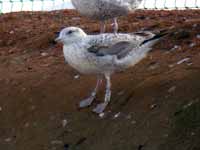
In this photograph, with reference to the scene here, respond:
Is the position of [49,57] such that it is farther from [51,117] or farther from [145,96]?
[145,96]

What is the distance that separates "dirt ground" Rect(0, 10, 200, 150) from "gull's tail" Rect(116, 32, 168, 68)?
26cm

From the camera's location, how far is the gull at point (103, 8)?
36.7 ft

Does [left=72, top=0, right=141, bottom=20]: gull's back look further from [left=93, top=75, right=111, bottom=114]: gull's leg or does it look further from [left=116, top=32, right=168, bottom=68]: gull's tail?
[left=93, top=75, right=111, bottom=114]: gull's leg

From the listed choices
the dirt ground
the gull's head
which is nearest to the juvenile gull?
the gull's head

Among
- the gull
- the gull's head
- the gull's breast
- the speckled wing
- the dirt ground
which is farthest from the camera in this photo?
the gull

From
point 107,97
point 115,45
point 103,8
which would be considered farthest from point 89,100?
point 103,8

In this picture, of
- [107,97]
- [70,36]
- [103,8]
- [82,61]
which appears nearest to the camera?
[82,61]

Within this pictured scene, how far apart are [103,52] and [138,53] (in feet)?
1.25

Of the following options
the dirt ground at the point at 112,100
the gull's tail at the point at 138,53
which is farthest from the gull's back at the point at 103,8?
the gull's tail at the point at 138,53

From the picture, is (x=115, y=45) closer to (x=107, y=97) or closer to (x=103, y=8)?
(x=107, y=97)

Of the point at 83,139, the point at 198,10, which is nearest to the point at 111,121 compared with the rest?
the point at 83,139

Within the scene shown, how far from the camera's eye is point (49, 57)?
12148 millimetres

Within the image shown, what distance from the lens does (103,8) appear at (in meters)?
11.2

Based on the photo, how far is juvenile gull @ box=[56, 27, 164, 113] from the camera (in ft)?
32.6
